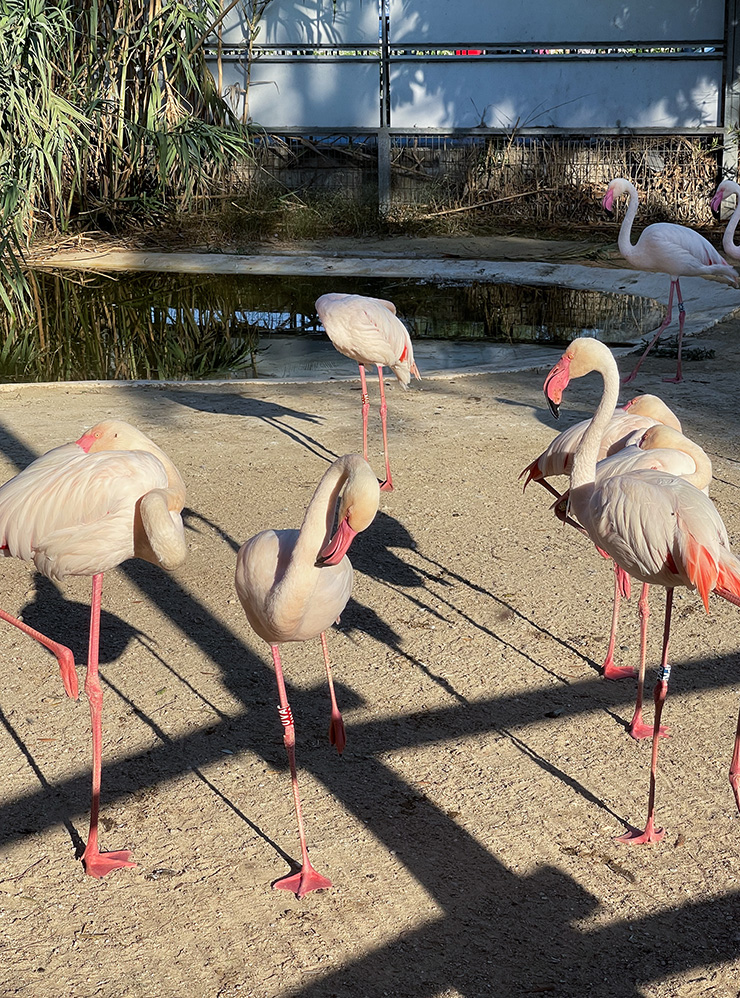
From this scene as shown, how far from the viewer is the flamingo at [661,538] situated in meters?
2.88

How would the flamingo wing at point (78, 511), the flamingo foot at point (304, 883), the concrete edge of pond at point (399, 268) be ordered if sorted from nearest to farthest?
the flamingo foot at point (304, 883) < the flamingo wing at point (78, 511) < the concrete edge of pond at point (399, 268)

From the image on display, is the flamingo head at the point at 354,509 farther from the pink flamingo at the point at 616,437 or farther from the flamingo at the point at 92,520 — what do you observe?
the pink flamingo at the point at 616,437

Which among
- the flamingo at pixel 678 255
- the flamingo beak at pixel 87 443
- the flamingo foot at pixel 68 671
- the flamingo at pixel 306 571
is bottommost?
the flamingo foot at pixel 68 671

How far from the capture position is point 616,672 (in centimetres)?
372

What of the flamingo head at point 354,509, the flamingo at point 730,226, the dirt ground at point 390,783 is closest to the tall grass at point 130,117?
the flamingo at point 730,226

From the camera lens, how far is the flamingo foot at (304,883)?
2.74m

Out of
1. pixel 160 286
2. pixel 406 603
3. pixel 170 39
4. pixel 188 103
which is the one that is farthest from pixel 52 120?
pixel 406 603

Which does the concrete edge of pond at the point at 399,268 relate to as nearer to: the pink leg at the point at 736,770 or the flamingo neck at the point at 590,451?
the flamingo neck at the point at 590,451

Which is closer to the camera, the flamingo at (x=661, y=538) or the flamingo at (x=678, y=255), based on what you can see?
the flamingo at (x=661, y=538)

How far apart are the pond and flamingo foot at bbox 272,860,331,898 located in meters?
5.18

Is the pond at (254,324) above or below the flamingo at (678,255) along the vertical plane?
below

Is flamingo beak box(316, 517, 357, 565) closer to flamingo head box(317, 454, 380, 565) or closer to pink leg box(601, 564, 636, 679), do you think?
flamingo head box(317, 454, 380, 565)

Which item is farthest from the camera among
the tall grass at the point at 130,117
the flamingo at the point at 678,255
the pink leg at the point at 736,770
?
the tall grass at the point at 130,117

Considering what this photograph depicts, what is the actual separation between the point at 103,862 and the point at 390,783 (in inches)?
33.2
